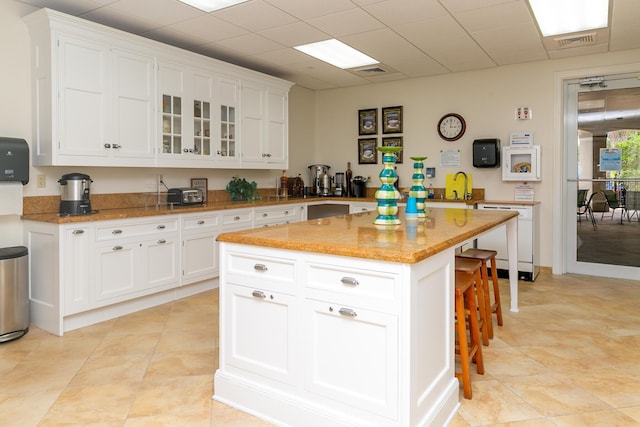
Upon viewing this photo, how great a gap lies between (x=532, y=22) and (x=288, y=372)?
370cm

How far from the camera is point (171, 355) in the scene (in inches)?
119

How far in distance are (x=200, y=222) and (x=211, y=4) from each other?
6.45ft

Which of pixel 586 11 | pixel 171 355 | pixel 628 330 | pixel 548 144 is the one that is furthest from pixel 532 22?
pixel 171 355

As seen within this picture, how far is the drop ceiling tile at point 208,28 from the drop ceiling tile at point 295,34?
Result: 269mm

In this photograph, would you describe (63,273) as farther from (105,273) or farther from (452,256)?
(452,256)

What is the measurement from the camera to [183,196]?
459cm

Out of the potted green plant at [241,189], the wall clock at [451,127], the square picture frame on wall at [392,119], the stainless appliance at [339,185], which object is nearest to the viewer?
the potted green plant at [241,189]

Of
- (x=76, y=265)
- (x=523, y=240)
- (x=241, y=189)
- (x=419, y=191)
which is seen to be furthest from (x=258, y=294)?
(x=523, y=240)

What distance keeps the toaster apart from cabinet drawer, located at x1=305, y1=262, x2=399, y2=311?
2.87m

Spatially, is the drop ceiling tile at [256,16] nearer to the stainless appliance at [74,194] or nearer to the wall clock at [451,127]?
the stainless appliance at [74,194]

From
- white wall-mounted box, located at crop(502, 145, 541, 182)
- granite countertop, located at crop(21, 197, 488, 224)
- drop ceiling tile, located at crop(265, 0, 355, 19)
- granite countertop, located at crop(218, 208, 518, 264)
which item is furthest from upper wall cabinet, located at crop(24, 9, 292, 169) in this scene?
white wall-mounted box, located at crop(502, 145, 541, 182)

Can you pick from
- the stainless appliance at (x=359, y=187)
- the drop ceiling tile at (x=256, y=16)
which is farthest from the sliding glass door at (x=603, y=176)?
the drop ceiling tile at (x=256, y=16)

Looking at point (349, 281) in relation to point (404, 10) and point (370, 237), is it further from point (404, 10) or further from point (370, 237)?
point (404, 10)

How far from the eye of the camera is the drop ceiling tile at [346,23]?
3830 mm
